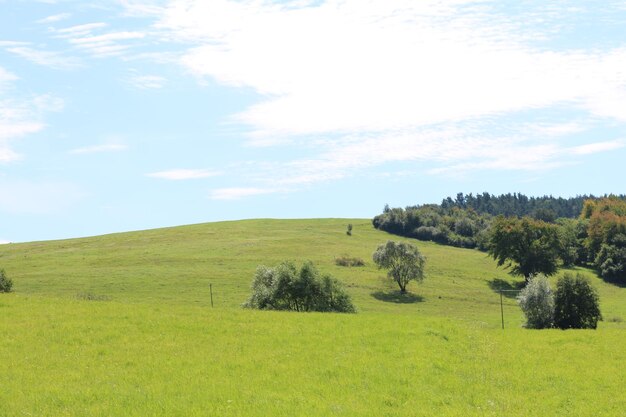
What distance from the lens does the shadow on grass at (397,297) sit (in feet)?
300

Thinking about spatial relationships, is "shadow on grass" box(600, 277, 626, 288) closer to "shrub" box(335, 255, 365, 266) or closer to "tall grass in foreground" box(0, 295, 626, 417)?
"shrub" box(335, 255, 365, 266)

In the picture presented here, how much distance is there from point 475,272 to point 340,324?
8555 centimetres

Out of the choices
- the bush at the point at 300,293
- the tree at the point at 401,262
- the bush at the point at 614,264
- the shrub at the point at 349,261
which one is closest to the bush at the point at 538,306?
the bush at the point at 300,293

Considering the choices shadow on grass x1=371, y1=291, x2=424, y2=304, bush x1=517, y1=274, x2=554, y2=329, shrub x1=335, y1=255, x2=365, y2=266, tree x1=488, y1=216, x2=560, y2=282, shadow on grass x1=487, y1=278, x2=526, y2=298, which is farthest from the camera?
tree x1=488, y1=216, x2=560, y2=282

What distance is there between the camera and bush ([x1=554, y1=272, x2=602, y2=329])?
225 ft

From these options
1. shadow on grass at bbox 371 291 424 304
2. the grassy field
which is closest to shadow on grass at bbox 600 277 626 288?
shadow on grass at bbox 371 291 424 304

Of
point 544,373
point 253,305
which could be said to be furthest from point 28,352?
point 253,305

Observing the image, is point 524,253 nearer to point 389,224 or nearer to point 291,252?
point 291,252

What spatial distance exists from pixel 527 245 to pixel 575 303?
50764mm

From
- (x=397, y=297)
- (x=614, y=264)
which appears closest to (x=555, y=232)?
(x=614, y=264)

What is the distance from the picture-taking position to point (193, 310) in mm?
43500

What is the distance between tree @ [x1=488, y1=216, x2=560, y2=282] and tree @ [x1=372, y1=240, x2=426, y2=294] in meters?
25.1

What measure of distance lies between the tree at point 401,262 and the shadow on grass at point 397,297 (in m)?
4.04

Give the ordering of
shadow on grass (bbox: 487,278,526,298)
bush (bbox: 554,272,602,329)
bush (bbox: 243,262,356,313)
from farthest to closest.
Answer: shadow on grass (bbox: 487,278,526,298) → bush (bbox: 554,272,602,329) → bush (bbox: 243,262,356,313)
